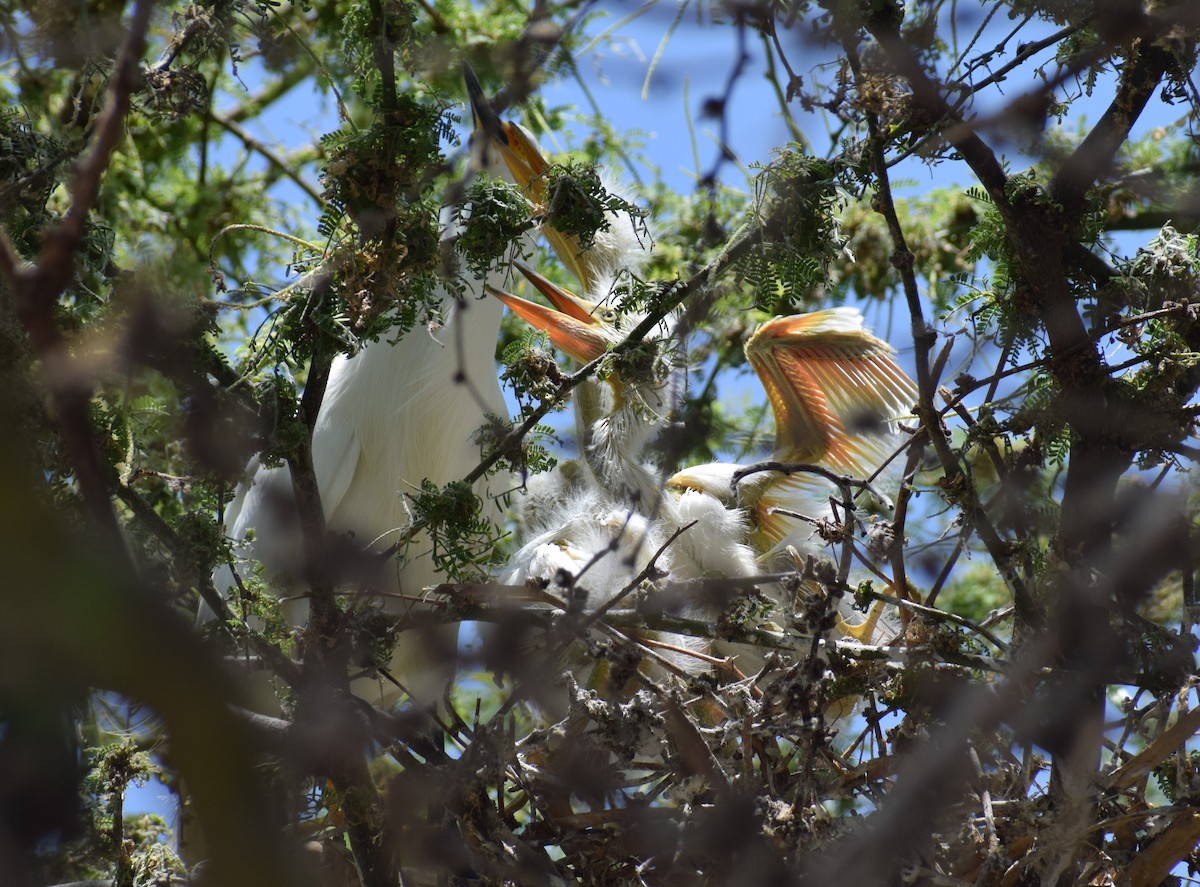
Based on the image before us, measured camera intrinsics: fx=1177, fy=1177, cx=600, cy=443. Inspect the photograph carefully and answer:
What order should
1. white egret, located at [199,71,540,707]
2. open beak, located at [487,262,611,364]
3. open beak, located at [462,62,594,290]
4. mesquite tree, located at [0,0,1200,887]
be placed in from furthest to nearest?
open beak, located at [487,262,611,364] → white egret, located at [199,71,540,707] → open beak, located at [462,62,594,290] → mesquite tree, located at [0,0,1200,887]

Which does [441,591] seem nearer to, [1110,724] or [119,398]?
[119,398]

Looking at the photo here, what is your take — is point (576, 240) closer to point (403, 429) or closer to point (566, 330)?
point (566, 330)

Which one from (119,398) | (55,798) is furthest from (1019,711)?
(119,398)

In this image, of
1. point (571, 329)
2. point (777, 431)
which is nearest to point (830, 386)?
point (777, 431)

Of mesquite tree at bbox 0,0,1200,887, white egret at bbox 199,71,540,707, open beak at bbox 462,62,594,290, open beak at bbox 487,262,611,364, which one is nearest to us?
mesquite tree at bbox 0,0,1200,887

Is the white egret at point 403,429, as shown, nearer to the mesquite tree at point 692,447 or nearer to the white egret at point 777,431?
the white egret at point 777,431

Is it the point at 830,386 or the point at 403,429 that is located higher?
the point at 403,429

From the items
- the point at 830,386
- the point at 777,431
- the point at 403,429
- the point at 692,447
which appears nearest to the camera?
the point at 692,447

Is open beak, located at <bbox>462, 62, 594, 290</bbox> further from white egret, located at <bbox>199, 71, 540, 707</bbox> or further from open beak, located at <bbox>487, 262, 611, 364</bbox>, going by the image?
open beak, located at <bbox>487, 262, 611, 364</bbox>

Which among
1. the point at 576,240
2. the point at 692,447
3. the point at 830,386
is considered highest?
the point at 576,240

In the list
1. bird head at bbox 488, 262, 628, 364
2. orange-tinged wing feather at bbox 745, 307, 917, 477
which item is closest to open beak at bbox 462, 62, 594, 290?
bird head at bbox 488, 262, 628, 364

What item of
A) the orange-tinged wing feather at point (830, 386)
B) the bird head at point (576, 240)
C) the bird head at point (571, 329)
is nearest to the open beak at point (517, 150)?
the bird head at point (576, 240)

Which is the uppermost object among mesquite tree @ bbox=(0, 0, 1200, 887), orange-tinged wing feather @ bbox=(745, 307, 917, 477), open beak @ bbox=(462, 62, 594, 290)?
open beak @ bbox=(462, 62, 594, 290)

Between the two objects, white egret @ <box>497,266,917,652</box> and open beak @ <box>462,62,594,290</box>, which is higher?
open beak @ <box>462,62,594,290</box>
